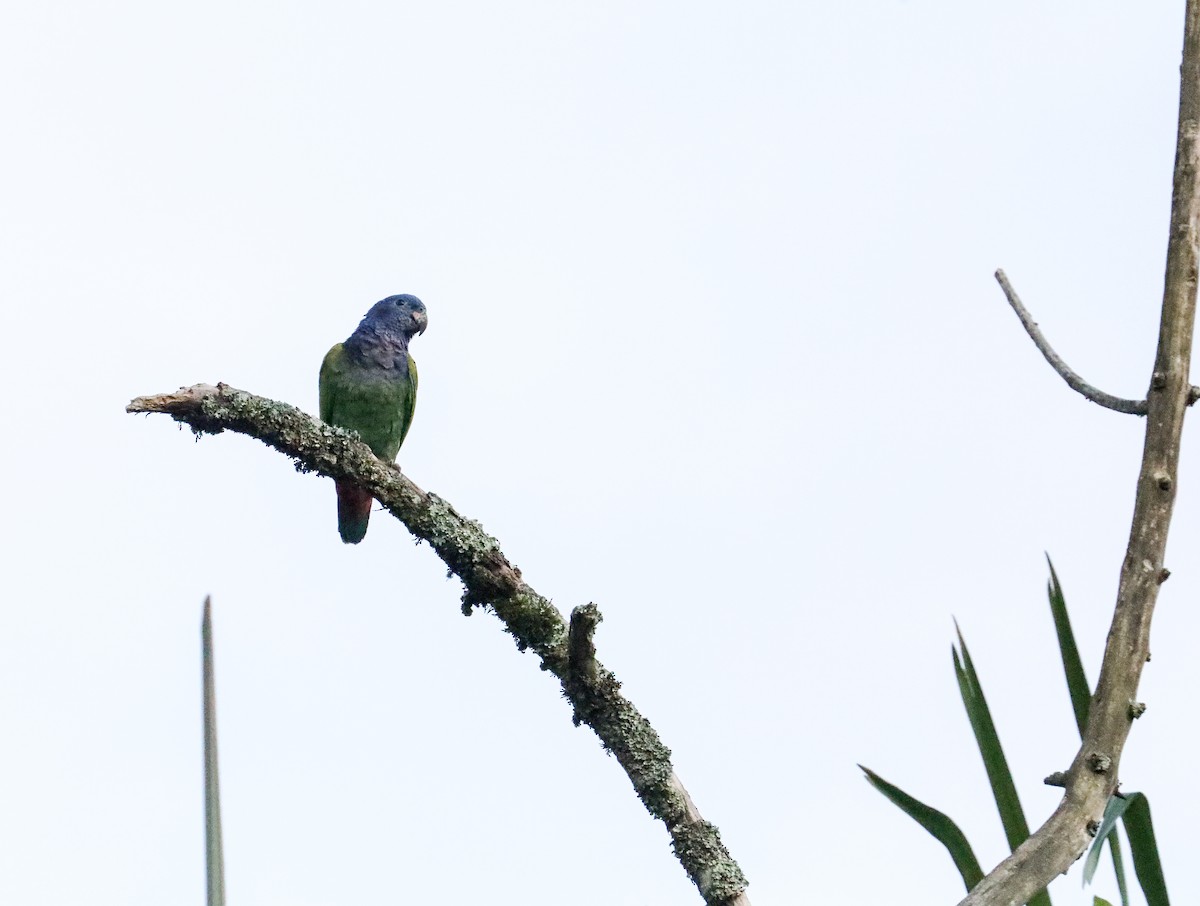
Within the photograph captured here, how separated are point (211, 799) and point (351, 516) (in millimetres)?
6267

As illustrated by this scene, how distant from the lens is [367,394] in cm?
714

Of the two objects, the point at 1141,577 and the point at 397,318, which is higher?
the point at 397,318

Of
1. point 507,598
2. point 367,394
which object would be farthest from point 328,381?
point 507,598

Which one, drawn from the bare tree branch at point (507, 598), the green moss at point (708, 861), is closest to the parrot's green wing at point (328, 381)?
the bare tree branch at point (507, 598)

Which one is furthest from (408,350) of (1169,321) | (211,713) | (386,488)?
(211,713)

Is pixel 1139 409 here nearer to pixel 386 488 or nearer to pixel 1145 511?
pixel 1145 511

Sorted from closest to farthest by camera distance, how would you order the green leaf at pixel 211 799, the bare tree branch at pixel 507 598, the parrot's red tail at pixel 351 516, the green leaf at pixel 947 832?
the green leaf at pixel 211 799, the green leaf at pixel 947 832, the bare tree branch at pixel 507 598, the parrot's red tail at pixel 351 516

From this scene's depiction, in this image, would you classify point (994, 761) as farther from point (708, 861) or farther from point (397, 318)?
point (397, 318)

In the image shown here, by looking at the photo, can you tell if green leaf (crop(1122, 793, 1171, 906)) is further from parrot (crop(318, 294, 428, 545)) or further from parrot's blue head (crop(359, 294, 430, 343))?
parrot's blue head (crop(359, 294, 430, 343))

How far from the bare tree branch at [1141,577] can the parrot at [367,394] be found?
5025mm

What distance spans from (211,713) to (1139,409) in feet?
7.13

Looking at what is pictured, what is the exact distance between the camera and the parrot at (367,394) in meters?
7.16

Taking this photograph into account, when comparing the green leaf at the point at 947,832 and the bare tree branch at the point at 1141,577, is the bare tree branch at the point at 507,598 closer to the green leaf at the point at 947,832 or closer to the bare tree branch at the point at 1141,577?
the green leaf at the point at 947,832

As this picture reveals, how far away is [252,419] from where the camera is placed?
148 inches
